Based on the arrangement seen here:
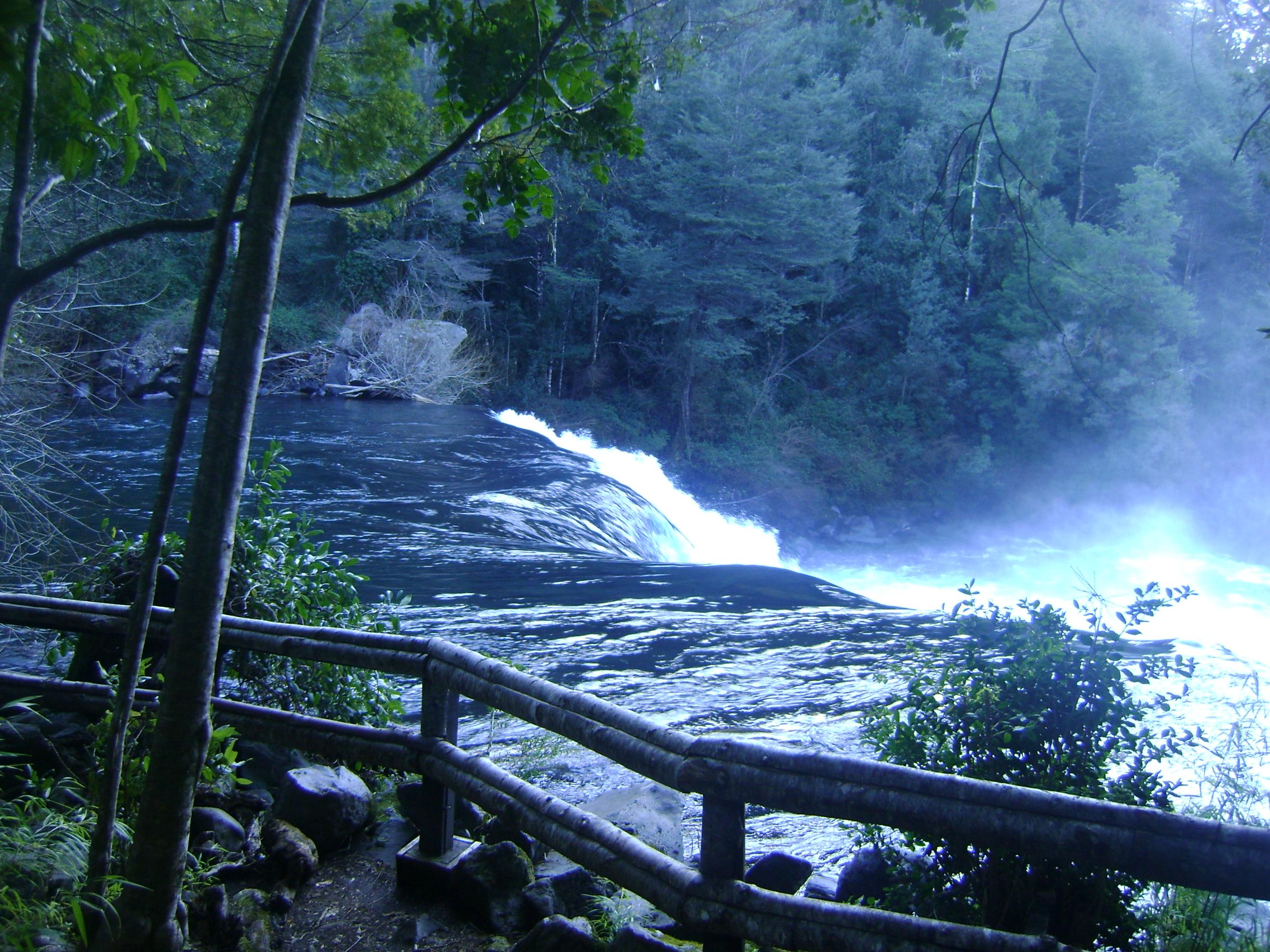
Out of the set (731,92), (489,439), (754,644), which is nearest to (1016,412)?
(731,92)

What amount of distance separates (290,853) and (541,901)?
854 millimetres

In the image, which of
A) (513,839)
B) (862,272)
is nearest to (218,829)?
(513,839)

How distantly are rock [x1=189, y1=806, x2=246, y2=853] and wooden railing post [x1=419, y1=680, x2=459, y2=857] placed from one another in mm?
630

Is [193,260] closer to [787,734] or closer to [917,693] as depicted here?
[787,734]

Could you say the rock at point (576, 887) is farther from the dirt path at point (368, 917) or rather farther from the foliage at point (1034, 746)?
the foliage at point (1034, 746)

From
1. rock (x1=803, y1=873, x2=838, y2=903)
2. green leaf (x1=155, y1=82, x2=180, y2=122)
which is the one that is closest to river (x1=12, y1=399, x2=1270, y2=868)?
rock (x1=803, y1=873, x2=838, y2=903)

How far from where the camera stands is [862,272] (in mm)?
31953

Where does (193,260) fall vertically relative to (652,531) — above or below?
above

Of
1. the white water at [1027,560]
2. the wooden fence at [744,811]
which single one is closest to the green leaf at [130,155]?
the wooden fence at [744,811]

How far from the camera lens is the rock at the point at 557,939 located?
253cm

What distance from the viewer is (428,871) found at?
10.2 ft

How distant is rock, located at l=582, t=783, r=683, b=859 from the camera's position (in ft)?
12.0

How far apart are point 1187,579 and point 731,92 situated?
1747cm

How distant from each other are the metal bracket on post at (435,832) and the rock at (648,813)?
2.07 ft
